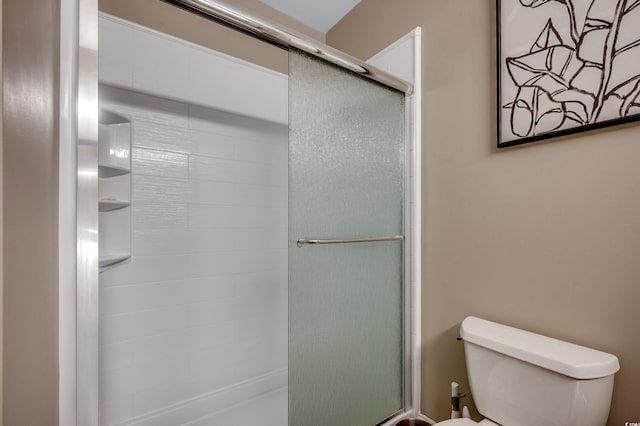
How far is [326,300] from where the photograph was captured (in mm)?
1279

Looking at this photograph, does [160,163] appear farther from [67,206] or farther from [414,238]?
[414,238]

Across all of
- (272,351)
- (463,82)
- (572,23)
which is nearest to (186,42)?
(463,82)

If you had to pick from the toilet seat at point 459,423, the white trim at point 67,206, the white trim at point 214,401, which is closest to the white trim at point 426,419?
the toilet seat at point 459,423

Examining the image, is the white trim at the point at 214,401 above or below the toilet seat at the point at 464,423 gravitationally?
below

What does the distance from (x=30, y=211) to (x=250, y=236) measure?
54.7 inches

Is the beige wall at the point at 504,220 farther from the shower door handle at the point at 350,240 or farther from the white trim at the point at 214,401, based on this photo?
the white trim at the point at 214,401

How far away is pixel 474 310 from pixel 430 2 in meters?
1.46

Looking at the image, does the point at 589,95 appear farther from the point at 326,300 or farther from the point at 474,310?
the point at 326,300

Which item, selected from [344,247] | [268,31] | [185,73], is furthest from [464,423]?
[185,73]

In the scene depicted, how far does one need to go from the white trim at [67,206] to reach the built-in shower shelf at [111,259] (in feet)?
2.42

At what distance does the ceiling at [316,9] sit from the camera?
193 cm

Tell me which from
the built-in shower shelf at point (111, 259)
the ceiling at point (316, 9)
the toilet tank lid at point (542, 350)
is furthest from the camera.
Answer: the ceiling at point (316, 9)

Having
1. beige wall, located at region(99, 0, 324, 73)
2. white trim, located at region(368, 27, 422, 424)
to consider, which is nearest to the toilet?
white trim, located at region(368, 27, 422, 424)

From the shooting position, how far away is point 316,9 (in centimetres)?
200
